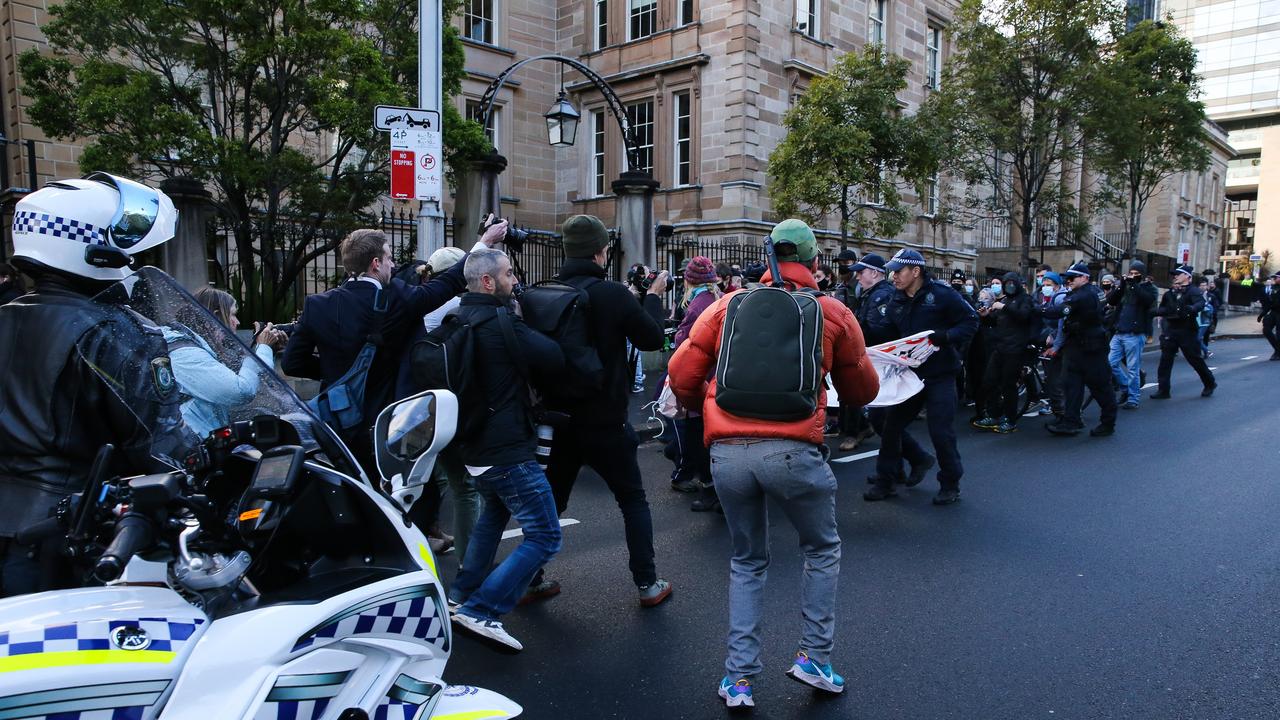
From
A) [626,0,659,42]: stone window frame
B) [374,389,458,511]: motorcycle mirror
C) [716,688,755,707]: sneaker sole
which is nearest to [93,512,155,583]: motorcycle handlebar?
[374,389,458,511]: motorcycle mirror

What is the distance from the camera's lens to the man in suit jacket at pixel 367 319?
14.4ft

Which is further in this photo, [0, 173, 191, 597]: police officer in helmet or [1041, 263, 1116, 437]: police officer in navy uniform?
[1041, 263, 1116, 437]: police officer in navy uniform

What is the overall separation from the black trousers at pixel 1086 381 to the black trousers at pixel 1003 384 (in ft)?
1.72

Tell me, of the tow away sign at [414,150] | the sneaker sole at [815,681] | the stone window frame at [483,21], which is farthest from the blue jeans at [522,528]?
the stone window frame at [483,21]

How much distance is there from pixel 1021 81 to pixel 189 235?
18.8 m

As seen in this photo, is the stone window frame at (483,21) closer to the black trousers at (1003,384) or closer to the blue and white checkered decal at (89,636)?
the black trousers at (1003,384)

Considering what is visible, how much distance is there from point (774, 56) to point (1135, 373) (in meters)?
13.5

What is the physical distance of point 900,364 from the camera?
Result: 6.59 meters

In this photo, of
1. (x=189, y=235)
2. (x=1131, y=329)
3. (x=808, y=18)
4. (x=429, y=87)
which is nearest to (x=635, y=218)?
(x=429, y=87)

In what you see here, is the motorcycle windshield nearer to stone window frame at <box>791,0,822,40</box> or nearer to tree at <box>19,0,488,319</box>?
tree at <box>19,0,488,319</box>

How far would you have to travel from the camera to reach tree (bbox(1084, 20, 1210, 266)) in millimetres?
19984

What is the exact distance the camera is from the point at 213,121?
35.9 ft

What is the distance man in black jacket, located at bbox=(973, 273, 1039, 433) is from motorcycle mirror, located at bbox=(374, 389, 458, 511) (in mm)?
9014

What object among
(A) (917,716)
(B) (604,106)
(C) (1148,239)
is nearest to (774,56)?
(B) (604,106)
